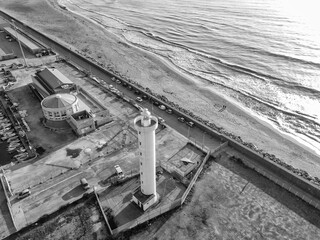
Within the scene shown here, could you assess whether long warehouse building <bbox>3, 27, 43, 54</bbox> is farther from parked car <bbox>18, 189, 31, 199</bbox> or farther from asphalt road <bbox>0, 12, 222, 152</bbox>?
parked car <bbox>18, 189, 31, 199</bbox>

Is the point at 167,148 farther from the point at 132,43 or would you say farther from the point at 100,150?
the point at 132,43

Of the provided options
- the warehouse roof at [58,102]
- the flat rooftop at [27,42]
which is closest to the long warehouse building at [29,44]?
the flat rooftop at [27,42]

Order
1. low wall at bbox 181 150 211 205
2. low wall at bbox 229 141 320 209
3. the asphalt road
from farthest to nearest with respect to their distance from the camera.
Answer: the asphalt road, low wall at bbox 229 141 320 209, low wall at bbox 181 150 211 205

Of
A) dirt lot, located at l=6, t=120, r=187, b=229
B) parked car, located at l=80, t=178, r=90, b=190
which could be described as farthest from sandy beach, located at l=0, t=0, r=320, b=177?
parked car, located at l=80, t=178, r=90, b=190

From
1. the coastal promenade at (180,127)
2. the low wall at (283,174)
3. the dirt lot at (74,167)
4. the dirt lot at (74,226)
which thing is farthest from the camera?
the coastal promenade at (180,127)

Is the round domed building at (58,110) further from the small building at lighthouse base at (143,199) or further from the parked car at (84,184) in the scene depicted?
the small building at lighthouse base at (143,199)

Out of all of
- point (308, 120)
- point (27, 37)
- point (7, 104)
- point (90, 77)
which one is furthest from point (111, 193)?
point (27, 37)

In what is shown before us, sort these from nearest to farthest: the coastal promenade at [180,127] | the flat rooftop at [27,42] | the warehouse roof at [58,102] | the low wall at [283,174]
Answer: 1. the low wall at [283,174]
2. the coastal promenade at [180,127]
3. the warehouse roof at [58,102]
4. the flat rooftop at [27,42]
